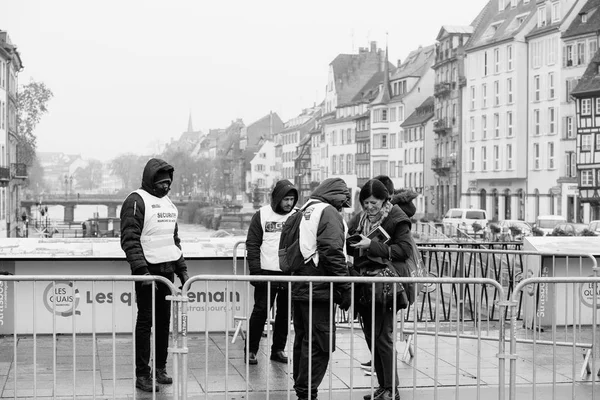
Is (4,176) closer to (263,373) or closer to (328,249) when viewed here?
(263,373)

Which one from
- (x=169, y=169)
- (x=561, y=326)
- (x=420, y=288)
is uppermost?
(x=169, y=169)

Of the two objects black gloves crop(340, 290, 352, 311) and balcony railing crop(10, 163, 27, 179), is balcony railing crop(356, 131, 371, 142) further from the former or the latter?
black gloves crop(340, 290, 352, 311)

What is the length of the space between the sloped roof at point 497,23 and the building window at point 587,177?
16.3m

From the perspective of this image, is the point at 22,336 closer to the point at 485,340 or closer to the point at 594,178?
the point at 485,340

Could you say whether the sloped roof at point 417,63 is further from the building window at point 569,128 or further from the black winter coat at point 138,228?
the black winter coat at point 138,228

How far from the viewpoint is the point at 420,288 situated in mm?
9516

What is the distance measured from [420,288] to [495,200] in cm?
7904

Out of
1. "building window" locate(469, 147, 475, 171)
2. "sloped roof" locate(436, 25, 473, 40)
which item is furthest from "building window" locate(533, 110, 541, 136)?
"sloped roof" locate(436, 25, 473, 40)

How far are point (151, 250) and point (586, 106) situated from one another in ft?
207

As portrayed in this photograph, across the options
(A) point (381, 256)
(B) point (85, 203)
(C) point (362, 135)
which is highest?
(C) point (362, 135)

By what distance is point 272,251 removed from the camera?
1102 centimetres

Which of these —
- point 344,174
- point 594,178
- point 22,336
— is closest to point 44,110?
point 344,174

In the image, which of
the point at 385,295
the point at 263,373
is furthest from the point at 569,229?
the point at 385,295

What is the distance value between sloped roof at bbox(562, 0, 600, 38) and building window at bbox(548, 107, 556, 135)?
521 centimetres
